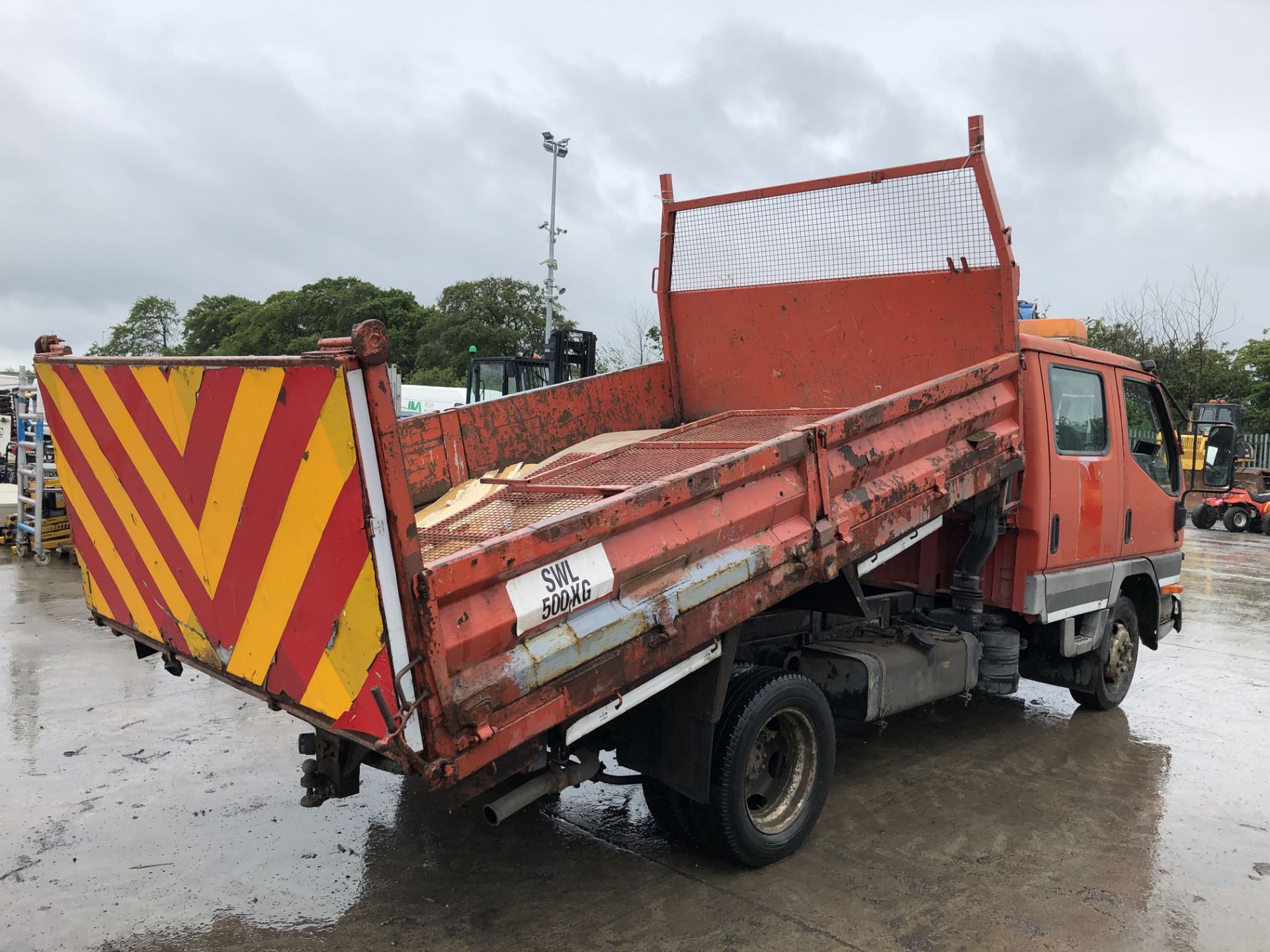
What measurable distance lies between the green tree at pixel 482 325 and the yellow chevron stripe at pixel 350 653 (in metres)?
45.0

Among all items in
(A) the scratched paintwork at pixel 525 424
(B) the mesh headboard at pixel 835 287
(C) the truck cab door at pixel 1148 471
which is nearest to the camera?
(A) the scratched paintwork at pixel 525 424

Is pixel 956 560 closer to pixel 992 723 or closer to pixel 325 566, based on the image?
pixel 992 723

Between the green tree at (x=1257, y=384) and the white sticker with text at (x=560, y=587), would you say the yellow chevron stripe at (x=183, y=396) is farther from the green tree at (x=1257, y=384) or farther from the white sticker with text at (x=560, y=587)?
the green tree at (x=1257, y=384)

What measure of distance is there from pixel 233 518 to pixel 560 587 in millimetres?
1104

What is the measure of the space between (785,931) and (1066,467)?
3.10m

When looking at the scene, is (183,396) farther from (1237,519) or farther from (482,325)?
(482,325)

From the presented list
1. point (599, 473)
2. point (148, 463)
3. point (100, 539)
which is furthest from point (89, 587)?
point (599, 473)

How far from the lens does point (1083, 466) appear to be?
554 centimetres

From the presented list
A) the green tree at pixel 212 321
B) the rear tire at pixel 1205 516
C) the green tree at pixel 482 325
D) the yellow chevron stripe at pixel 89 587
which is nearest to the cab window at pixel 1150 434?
the yellow chevron stripe at pixel 89 587

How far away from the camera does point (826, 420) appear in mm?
3998

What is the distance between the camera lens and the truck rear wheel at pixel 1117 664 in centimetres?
621

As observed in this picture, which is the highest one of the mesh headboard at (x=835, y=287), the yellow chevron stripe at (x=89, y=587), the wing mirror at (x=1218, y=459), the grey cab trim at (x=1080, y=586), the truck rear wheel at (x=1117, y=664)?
the mesh headboard at (x=835, y=287)

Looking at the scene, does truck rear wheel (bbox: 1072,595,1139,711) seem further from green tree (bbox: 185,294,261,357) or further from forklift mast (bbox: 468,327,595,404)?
green tree (bbox: 185,294,261,357)

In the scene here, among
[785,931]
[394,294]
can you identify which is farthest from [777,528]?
[394,294]
